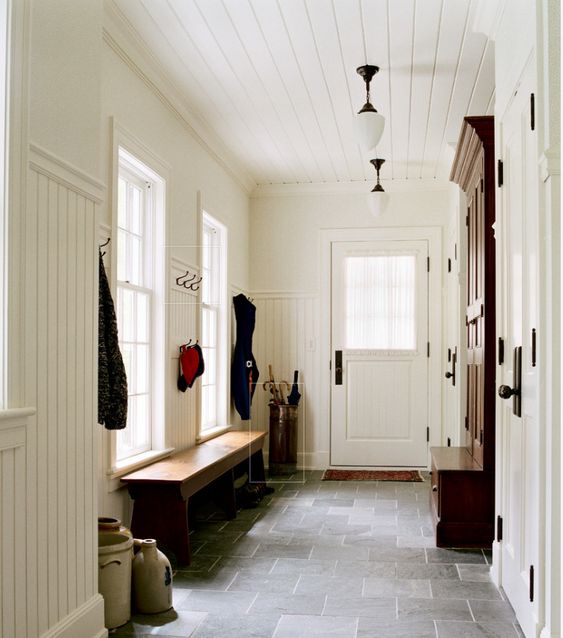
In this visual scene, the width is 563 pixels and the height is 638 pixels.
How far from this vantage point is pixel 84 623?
106 inches

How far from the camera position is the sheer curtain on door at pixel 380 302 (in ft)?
22.9

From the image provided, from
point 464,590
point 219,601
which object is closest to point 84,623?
point 219,601

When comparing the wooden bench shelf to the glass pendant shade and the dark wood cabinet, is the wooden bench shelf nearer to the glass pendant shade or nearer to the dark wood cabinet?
the dark wood cabinet

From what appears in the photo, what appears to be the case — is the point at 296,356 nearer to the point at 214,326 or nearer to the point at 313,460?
the point at 313,460

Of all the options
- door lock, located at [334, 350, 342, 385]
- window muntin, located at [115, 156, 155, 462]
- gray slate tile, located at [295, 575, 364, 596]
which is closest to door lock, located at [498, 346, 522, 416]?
gray slate tile, located at [295, 575, 364, 596]

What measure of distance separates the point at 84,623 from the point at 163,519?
1.16 metres

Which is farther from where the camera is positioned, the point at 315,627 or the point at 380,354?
the point at 380,354

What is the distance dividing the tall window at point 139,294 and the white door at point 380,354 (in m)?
2.92

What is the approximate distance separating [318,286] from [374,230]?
2.50ft

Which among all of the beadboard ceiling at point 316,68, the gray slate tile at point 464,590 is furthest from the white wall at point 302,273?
the gray slate tile at point 464,590

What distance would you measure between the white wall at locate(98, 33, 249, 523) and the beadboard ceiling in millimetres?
191

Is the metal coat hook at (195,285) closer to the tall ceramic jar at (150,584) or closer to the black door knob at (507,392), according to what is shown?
the tall ceramic jar at (150,584)

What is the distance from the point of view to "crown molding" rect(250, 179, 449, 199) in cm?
698

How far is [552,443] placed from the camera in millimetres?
2273
